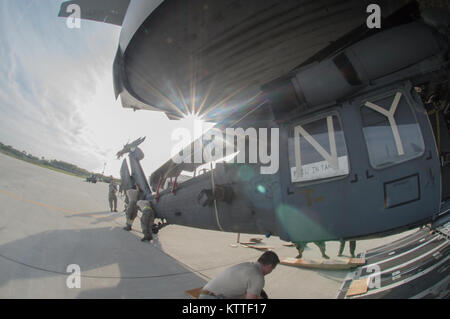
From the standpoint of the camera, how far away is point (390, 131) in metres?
2.11

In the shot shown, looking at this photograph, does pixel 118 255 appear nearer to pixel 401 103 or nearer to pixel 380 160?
pixel 380 160

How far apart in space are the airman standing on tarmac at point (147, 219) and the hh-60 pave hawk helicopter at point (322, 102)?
91.6 inches

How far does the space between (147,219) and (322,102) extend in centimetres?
543

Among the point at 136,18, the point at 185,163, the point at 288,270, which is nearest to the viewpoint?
the point at 136,18

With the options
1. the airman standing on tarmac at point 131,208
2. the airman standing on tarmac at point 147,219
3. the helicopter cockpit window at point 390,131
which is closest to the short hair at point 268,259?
the helicopter cockpit window at point 390,131

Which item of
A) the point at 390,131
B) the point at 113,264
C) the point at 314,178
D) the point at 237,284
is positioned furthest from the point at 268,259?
the point at 113,264

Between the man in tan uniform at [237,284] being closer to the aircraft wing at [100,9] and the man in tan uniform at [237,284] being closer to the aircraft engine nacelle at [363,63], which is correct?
the aircraft engine nacelle at [363,63]

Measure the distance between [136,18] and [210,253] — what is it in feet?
16.6

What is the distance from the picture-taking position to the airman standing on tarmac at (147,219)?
547 cm

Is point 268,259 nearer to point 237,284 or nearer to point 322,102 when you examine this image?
point 237,284

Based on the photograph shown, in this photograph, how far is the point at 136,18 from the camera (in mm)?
2840

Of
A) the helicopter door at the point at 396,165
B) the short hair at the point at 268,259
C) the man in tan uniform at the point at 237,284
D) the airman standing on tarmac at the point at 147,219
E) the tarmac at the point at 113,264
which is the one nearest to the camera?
the helicopter door at the point at 396,165
